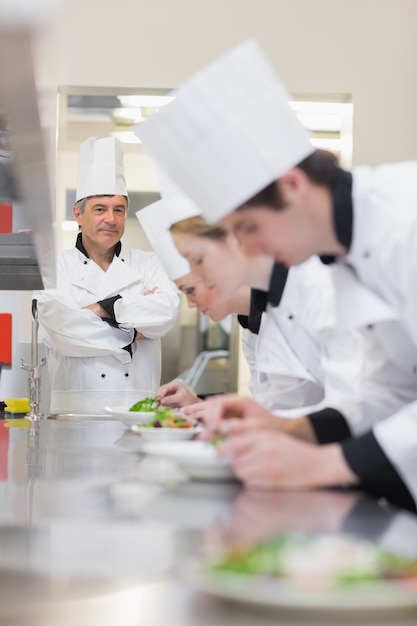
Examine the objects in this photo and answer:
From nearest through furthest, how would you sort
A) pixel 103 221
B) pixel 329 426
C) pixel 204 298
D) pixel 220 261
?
pixel 329 426, pixel 220 261, pixel 204 298, pixel 103 221

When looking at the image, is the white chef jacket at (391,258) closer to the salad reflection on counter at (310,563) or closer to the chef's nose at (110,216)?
the salad reflection on counter at (310,563)

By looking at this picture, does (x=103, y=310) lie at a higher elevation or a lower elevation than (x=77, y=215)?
lower

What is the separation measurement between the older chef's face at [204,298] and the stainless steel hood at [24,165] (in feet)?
1.33

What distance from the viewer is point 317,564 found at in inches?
33.2

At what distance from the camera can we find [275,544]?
2.94 feet

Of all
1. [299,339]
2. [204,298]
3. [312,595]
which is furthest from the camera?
[204,298]

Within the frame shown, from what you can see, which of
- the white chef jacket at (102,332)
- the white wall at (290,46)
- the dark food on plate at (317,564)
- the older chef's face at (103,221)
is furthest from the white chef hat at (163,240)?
the white wall at (290,46)

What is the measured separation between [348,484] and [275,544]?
0.55 m

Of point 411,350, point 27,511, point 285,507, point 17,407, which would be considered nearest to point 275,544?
point 285,507

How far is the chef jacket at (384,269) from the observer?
4.54 feet

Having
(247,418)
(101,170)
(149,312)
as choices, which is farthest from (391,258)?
(101,170)

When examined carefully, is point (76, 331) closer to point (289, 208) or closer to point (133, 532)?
point (289, 208)

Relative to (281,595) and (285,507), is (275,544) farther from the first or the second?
(285,507)

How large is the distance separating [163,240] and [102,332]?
3.39 ft
